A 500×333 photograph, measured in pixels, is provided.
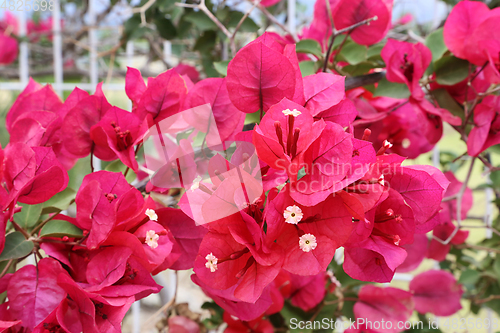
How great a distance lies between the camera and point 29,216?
14.4 inches

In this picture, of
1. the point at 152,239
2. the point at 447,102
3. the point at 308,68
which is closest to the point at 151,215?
the point at 152,239

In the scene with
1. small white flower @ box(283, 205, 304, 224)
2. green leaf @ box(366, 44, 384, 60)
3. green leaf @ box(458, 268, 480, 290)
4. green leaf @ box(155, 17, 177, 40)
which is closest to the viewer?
small white flower @ box(283, 205, 304, 224)

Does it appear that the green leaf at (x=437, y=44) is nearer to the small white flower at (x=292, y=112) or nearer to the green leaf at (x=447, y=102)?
the green leaf at (x=447, y=102)

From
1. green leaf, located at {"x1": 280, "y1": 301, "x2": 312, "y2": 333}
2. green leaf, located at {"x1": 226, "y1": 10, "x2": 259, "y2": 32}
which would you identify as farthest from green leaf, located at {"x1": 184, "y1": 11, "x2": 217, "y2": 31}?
green leaf, located at {"x1": 280, "y1": 301, "x2": 312, "y2": 333}

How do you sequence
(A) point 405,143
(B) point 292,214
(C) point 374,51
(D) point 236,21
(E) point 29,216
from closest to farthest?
(B) point 292,214, (E) point 29,216, (C) point 374,51, (A) point 405,143, (D) point 236,21

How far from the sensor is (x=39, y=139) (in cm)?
34

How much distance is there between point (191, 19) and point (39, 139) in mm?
416

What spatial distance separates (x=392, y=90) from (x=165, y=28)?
1.74ft

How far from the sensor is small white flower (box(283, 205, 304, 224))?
0.24 metres

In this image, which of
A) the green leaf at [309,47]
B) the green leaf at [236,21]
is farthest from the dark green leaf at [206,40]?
the green leaf at [309,47]

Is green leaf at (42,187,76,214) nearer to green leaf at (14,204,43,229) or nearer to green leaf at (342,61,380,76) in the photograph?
green leaf at (14,204,43,229)

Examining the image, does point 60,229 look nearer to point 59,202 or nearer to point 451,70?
point 59,202

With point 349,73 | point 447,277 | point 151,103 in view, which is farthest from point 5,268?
point 447,277

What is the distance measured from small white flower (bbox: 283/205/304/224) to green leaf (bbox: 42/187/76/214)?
239 mm
